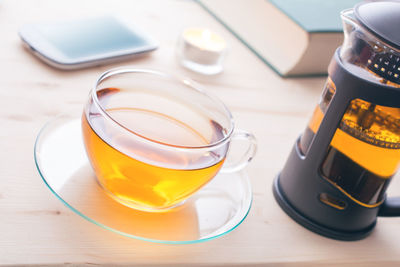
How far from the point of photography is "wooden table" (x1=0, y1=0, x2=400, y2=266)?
39cm

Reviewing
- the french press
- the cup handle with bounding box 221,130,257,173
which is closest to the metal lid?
the french press

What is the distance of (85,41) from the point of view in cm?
65

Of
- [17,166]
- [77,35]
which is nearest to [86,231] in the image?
[17,166]

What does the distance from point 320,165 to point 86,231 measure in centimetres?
22

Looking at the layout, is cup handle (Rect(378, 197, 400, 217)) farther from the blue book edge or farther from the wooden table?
the blue book edge

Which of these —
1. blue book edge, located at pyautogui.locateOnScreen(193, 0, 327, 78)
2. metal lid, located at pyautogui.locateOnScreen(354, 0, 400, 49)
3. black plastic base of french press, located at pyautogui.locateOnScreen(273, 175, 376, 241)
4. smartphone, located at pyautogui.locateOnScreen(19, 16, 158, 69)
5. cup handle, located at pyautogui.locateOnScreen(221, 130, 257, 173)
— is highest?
metal lid, located at pyautogui.locateOnScreen(354, 0, 400, 49)

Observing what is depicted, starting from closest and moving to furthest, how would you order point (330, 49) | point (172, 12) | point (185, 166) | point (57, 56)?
point (185, 166) < point (57, 56) < point (330, 49) < point (172, 12)

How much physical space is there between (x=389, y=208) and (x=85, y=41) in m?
0.44

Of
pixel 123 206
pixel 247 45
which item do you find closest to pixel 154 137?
pixel 123 206

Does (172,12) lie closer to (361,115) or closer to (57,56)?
(57,56)

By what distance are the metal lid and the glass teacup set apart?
0.46 ft

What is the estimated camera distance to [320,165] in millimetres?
450

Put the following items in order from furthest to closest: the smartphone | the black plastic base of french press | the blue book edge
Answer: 1. the blue book edge
2. the smartphone
3. the black plastic base of french press

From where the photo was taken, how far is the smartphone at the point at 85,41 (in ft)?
2.00
